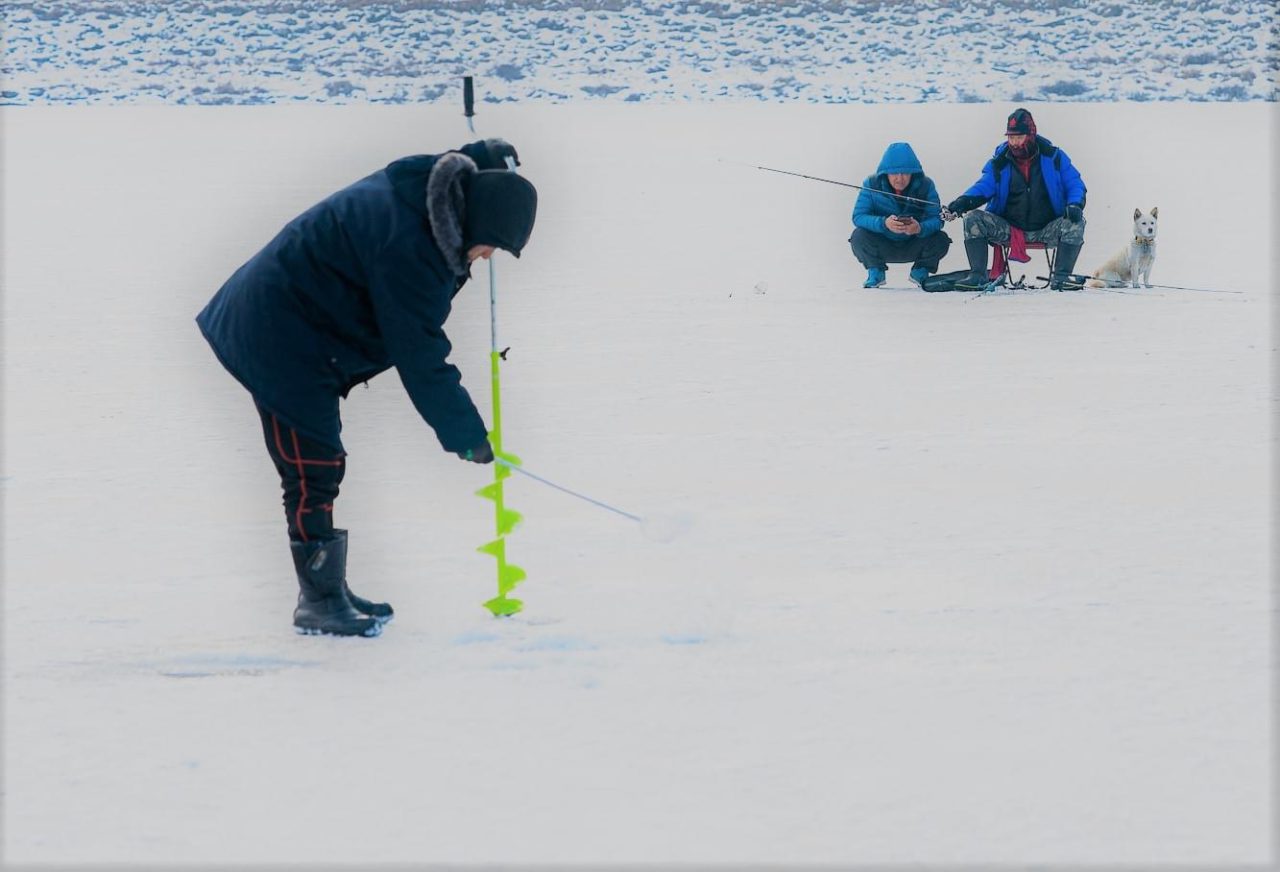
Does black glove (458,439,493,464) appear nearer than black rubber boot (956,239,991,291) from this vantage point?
Yes

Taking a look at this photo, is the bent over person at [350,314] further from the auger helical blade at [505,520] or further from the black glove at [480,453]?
the auger helical blade at [505,520]

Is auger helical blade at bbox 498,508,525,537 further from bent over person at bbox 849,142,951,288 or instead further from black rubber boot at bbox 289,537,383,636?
bent over person at bbox 849,142,951,288

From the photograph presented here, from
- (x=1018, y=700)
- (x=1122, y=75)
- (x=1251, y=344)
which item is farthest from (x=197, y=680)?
(x=1122, y=75)

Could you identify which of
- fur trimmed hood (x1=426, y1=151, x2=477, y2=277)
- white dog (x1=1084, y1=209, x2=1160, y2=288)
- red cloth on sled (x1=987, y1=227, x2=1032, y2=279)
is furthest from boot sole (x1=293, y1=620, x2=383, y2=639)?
white dog (x1=1084, y1=209, x2=1160, y2=288)

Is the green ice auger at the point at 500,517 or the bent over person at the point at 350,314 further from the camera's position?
the green ice auger at the point at 500,517

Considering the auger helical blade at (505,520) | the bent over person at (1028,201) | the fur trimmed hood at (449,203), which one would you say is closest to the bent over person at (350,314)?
the fur trimmed hood at (449,203)

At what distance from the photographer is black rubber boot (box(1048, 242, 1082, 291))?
8352mm

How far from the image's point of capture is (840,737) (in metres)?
2.87

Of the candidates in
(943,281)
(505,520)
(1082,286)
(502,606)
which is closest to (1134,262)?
(1082,286)

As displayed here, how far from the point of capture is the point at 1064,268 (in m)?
8.43

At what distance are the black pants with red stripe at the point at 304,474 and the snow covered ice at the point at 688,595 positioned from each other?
9.3 inches

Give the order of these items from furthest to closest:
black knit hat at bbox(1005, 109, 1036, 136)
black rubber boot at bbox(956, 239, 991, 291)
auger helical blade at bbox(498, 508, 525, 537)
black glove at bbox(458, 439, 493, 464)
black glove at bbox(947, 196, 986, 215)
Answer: black rubber boot at bbox(956, 239, 991, 291)
black glove at bbox(947, 196, 986, 215)
black knit hat at bbox(1005, 109, 1036, 136)
auger helical blade at bbox(498, 508, 525, 537)
black glove at bbox(458, 439, 493, 464)

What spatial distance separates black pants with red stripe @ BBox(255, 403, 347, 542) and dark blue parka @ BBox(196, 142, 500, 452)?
42 millimetres

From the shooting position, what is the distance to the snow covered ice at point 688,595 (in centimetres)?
259
